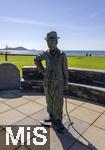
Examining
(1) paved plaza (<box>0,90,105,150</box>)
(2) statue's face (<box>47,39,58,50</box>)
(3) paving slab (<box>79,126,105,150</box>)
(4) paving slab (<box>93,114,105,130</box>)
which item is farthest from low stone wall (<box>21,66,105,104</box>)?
(2) statue's face (<box>47,39,58,50</box>)

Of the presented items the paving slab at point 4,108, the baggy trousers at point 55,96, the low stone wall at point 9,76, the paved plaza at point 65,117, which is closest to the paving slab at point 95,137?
the paved plaza at point 65,117

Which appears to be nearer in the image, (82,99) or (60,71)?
(60,71)

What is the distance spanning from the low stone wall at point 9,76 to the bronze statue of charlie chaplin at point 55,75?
3404 mm

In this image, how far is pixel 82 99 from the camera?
561 centimetres

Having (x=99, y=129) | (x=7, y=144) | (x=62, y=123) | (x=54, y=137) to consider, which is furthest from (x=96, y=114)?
(x=7, y=144)

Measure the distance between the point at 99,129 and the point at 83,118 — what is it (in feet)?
2.06

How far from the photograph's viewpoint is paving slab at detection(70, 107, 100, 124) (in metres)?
4.11

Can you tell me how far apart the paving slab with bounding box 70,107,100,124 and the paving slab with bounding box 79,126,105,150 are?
398 mm

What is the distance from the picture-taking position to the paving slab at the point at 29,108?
177 inches

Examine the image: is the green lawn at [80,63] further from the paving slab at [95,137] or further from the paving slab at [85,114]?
the paving slab at [95,137]

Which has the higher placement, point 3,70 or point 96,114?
point 3,70

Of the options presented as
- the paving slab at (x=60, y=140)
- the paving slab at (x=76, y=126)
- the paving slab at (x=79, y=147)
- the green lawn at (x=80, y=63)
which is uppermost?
the green lawn at (x=80, y=63)

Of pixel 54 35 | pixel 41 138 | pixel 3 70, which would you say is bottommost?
pixel 41 138

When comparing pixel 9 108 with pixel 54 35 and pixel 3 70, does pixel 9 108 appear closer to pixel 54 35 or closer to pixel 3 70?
pixel 3 70
